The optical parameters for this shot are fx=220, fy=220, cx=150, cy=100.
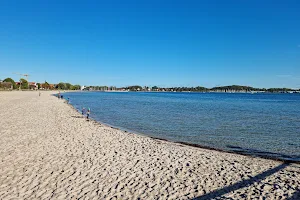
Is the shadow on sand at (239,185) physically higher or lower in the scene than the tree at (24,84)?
lower

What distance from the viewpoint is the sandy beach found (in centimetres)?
692

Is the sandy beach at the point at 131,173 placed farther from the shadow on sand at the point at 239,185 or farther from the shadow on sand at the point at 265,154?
the shadow on sand at the point at 265,154

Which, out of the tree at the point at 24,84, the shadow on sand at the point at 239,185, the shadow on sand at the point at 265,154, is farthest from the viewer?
the tree at the point at 24,84

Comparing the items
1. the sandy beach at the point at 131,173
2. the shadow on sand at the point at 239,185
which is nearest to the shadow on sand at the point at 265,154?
the sandy beach at the point at 131,173

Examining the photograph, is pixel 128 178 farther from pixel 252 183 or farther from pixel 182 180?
pixel 252 183

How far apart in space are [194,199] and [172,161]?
3654 millimetres

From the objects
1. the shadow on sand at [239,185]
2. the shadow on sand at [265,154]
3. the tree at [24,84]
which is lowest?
the shadow on sand at [265,154]

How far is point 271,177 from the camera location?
8.55 m

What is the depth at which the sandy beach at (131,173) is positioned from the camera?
692 cm

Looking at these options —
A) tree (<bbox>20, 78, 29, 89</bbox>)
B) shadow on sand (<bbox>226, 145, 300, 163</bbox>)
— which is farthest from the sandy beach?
tree (<bbox>20, 78, 29, 89</bbox>)

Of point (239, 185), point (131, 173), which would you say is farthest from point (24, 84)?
point (239, 185)

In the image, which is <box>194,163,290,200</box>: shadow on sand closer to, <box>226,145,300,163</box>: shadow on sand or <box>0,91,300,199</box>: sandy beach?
<box>0,91,300,199</box>: sandy beach

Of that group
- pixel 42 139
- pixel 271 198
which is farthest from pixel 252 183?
pixel 42 139

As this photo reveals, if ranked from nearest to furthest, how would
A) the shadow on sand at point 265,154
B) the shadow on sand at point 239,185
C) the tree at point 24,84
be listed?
the shadow on sand at point 239,185, the shadow on sand at point 265,154, the tree at point 24,84
